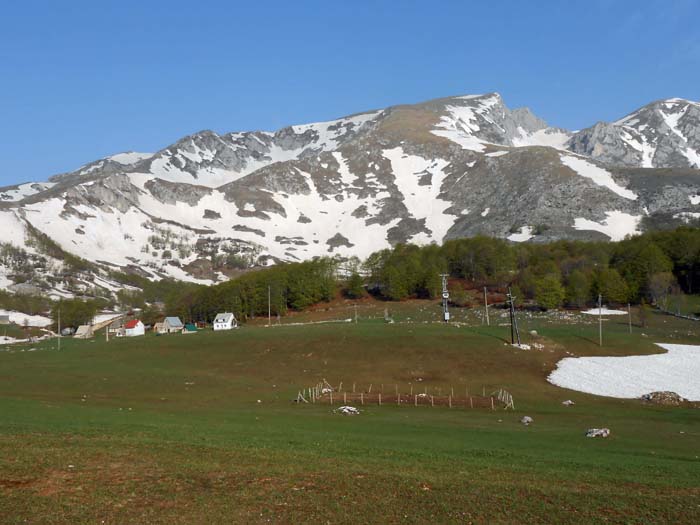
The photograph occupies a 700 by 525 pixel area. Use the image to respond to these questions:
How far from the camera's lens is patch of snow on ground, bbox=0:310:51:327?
18479 centimetres

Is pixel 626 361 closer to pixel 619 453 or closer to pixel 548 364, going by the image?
pixel 548 364

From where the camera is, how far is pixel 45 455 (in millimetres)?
19734

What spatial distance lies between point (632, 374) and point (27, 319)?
174 m

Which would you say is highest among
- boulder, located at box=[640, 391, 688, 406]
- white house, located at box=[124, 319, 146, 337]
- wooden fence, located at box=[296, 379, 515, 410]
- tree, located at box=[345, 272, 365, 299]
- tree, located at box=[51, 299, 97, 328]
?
tree, located at box=[345, 272, 365, 299]

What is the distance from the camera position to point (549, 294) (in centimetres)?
12825

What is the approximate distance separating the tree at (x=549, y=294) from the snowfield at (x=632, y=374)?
51.7m

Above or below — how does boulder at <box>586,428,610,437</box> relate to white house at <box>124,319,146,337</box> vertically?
below

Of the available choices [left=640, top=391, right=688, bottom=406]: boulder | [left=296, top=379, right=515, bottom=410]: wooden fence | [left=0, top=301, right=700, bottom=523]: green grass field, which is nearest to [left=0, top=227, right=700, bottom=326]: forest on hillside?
[left=0, top=301, right=700, bottom=523]: green grass field

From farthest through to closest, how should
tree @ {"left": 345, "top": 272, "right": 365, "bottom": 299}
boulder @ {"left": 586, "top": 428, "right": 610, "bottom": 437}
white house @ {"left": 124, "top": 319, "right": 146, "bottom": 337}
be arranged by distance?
tree @ {"left": 345, "top": 272, "right": 365, "bottom": 299} → white house @ {"left": 124, "top": 319, "right": 146, "bottom": 337} → boulder @ {"left": 586, "top": 428, "right": 610, "bottom": 437}

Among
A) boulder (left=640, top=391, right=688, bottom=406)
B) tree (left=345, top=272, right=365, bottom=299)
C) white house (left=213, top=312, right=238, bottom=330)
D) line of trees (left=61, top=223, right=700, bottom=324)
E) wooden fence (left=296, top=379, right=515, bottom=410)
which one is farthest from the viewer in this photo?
tree (left=345, top=272, right=365, bottom=299)

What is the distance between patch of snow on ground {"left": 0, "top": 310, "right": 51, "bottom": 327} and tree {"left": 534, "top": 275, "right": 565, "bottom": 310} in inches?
5463

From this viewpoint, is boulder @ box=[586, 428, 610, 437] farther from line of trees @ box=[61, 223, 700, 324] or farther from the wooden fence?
line of trees @ box=[61, 223, 700, 324]

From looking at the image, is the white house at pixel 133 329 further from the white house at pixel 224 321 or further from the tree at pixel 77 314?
the tree at pixel 77 314

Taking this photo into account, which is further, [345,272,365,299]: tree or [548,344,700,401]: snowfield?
[345,272,365,299]: tree
